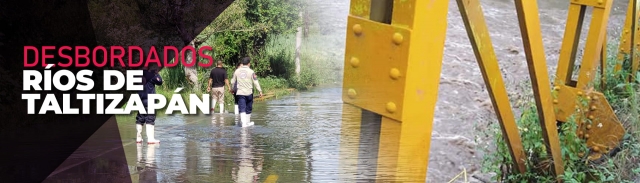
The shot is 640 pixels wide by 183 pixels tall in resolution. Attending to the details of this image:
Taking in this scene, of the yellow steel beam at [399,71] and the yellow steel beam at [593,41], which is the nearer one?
the yellow steel beam at [399,71]

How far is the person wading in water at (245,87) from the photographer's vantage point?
3.49 meters

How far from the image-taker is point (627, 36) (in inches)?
169

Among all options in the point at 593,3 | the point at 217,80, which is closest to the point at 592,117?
the point at 593,3

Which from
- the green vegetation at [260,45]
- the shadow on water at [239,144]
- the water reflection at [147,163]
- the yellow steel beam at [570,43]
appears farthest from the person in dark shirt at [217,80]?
the yellow steel beam at [570,43]

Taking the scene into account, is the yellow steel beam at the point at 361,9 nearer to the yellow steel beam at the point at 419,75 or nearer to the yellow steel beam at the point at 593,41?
the yellow steel beam at the point at 419,75

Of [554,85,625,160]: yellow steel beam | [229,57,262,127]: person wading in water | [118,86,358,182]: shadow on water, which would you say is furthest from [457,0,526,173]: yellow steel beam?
[229,57,262,127]: person wading in water

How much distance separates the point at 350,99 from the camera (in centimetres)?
97

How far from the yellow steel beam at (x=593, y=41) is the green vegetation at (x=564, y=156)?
0.74ft

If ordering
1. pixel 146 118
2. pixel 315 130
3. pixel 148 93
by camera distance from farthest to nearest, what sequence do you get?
pixel 146 118 → pixel 148 93 → pixel 315 130

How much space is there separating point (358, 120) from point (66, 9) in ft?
17.1

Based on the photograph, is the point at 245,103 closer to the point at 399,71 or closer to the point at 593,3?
the point at 593,3

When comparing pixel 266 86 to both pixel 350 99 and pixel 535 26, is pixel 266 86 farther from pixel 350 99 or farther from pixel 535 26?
pixel 350 99

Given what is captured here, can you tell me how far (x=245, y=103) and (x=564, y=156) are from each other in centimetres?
168

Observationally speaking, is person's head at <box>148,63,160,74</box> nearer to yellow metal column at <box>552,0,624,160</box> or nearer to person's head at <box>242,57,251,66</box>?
person's head at <box>242,57,251,66</box>
